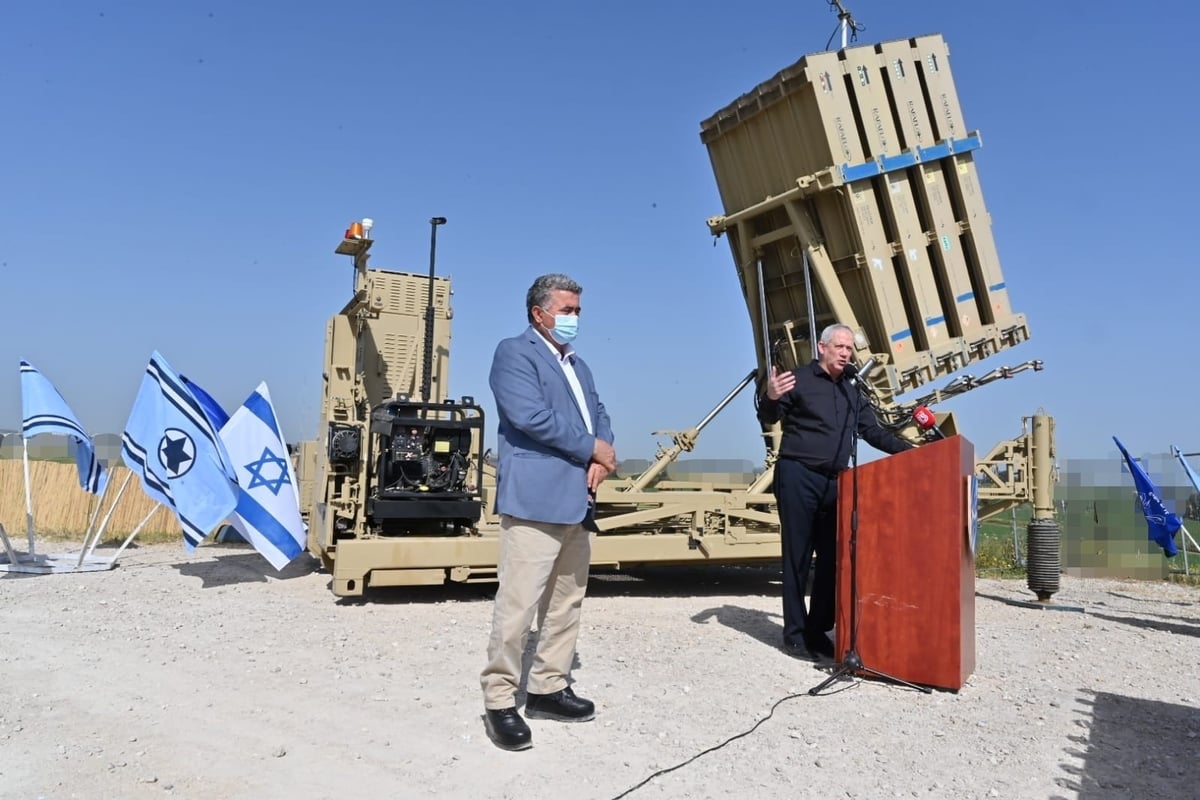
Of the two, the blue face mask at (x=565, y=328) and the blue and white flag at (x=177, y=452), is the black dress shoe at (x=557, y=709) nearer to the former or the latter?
the blue face mask at (x=565, y=328)

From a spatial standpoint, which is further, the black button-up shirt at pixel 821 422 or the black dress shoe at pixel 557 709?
the black button-up shirt at pixel 821 422

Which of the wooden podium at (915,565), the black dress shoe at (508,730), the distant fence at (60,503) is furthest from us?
the distant fence at (60,503)

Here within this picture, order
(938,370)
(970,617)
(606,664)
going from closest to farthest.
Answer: (970,617)
(606,664)
(938,370)

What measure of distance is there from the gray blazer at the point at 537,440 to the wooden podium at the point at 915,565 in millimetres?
1786

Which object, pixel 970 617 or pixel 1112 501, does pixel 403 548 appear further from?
pixel 1112 501

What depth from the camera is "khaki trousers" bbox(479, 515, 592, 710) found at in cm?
344

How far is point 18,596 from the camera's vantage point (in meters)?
6.85

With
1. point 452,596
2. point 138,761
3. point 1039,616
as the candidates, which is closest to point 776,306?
point 1039,616

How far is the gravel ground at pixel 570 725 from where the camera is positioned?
307 centimetres

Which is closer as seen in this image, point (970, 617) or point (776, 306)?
point (970, 617)

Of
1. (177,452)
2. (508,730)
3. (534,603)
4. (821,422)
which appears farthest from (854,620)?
(177,452)

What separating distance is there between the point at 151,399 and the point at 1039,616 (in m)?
7.86

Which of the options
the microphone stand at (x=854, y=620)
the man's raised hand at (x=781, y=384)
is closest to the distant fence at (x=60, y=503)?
the man's raised hand at (x=781, y=384)

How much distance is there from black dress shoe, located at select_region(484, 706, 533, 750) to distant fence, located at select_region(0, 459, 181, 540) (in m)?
11.5
